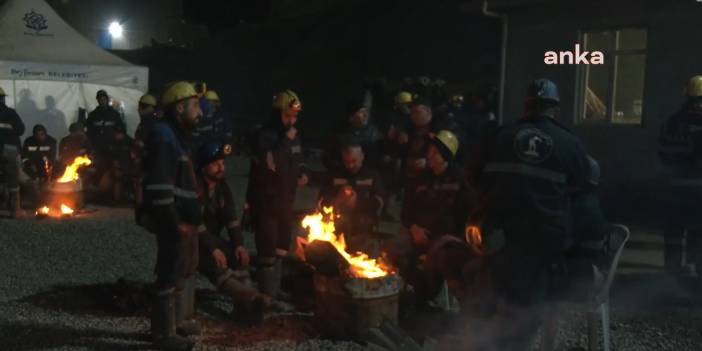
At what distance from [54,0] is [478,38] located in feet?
78.9

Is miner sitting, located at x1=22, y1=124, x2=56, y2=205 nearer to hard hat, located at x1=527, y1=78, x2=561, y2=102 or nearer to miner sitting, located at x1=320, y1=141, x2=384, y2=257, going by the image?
miner sitting, located at x1=320, y1=141, x2=384, y2=257

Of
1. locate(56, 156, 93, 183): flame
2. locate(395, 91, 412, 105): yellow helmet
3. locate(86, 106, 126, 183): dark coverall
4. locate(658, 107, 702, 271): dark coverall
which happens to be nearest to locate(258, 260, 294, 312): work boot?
locate(658, 107, 702, 271): dark coverall

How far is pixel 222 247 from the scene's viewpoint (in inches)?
264

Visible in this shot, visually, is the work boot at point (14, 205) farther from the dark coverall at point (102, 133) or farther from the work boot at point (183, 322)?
the work boot at point (183, 322)

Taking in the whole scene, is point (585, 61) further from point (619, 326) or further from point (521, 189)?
point (521, 189)

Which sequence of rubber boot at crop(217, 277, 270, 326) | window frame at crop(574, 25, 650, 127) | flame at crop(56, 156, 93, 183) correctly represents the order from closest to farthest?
rubber boot at crop(217, 277, 270, 326) < flame at crop(56, 156, 93, 183) < window frame at crop(574, 25, 650, 127)

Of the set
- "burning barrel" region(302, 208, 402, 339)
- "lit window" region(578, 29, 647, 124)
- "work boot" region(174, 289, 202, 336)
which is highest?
"lit window" region(578, 29, 647, 124)

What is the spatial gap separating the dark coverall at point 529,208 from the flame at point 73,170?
9.42 metres

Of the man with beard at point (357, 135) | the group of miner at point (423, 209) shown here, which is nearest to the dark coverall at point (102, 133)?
the man with beard at point (357, 135)

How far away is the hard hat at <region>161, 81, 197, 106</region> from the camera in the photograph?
5.86 metres

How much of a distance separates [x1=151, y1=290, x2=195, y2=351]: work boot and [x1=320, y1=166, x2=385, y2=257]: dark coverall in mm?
1856

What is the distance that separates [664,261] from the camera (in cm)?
908

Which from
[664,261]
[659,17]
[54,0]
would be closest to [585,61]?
[659,17]

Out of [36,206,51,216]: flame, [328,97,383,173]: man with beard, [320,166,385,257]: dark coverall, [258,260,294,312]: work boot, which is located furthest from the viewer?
[36,206,51,216]: flame
